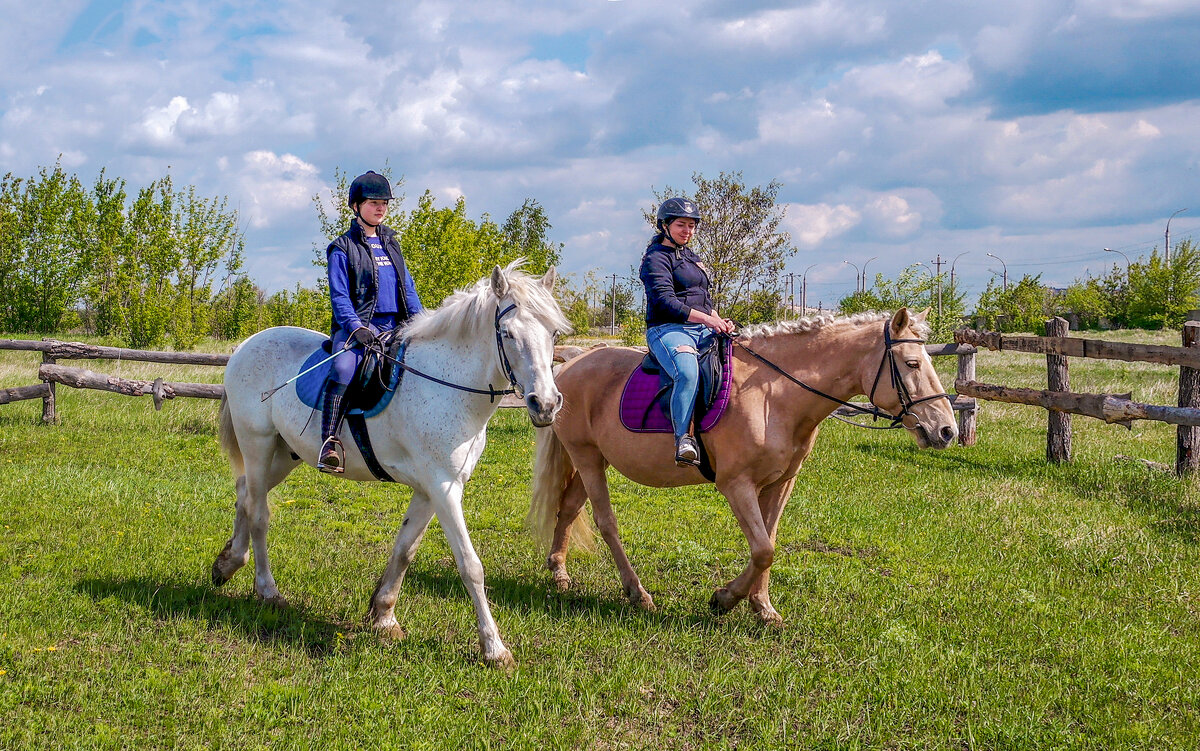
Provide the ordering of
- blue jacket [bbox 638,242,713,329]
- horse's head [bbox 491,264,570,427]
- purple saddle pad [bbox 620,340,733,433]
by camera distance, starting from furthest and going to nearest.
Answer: blue jacket [bbox 638,242,713,329] → purple saddle pad [bbox 620,340,733,433] → horse's head [bbox 491,264,570,427]

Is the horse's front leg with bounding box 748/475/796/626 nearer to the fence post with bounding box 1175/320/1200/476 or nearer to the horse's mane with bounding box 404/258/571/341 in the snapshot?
the horse's mane with bounding box 404/258/571/341

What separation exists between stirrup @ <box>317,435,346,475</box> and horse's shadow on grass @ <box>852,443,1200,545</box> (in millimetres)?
7608

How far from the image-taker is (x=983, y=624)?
5.70 m

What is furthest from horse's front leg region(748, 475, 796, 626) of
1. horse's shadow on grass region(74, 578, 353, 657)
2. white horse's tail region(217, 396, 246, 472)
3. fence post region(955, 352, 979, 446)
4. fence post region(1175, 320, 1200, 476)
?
fence post region(955, 352, 979, 446)

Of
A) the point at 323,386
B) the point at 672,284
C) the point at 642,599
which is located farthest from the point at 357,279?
the point at 642,599

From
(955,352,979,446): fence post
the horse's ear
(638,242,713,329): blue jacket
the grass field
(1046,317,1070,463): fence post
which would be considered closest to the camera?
the grass field


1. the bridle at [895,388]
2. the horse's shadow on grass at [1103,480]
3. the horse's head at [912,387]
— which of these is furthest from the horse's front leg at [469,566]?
the horse's shadow on grass at [1103,480]

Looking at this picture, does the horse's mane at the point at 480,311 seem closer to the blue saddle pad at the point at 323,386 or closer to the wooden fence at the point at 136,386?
the blue saddle pad at the point at 323,386

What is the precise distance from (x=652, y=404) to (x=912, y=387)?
188cm

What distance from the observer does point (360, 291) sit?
579cm

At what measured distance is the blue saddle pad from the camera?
17.7 ft

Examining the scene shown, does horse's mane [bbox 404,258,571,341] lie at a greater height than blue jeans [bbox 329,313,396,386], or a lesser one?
greater

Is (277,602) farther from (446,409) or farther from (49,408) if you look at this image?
(49,408)

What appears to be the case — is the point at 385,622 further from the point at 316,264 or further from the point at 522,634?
the point at 316,264
